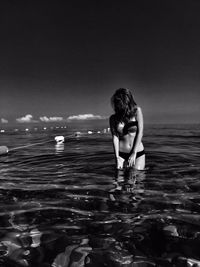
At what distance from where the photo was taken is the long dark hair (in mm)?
7652

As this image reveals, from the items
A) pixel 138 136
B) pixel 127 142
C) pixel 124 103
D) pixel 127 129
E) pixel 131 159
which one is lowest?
pixel 131 159

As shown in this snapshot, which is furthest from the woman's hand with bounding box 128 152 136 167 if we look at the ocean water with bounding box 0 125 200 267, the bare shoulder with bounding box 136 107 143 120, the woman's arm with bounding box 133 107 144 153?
the bare shoulder with bounding box 136 107 143 120

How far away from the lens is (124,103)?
302 inches

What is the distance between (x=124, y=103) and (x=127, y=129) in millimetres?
1033

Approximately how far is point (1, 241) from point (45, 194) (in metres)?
2.51

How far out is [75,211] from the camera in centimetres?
514

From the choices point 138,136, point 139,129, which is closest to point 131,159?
point 138,136

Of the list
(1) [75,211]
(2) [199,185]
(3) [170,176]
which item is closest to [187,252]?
(1) [75,211]

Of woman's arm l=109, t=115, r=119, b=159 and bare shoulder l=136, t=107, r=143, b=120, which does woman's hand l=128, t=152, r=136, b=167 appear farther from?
bare shoulder l=136, t=107, r=143, b=120

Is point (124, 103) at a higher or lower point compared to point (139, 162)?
higher

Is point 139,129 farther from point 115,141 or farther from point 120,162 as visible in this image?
point 120,162

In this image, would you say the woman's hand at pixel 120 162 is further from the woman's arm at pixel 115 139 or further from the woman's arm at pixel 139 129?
the woman's arm at pixel 139 129

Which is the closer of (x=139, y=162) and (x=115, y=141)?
(x=115, y=141)

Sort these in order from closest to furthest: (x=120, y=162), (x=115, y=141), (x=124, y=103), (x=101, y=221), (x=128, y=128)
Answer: (x=101, y=221)
(x=124, y=103)
(x=128, y=128)
(x=115, y=141)
(x=120, y=162)
